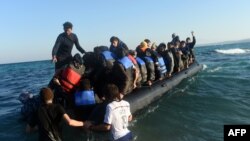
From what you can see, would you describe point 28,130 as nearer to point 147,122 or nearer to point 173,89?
point 147,122

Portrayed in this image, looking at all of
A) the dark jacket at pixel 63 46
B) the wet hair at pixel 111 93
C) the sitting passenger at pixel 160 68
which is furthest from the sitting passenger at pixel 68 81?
the sitting passenger at pixel 160 68

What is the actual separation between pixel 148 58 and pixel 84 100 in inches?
145

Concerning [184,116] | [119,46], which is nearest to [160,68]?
[184,116]

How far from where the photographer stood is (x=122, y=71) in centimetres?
791

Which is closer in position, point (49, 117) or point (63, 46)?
point (49, 117)

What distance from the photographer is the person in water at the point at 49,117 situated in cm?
468

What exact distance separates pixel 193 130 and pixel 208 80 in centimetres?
806

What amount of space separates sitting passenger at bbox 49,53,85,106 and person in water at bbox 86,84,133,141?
118 inches

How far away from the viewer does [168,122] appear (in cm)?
919

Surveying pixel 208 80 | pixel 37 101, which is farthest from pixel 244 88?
pixel 37 101

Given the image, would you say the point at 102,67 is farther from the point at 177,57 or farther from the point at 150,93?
the point at 177,57

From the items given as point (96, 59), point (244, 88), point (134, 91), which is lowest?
point (244, 88)

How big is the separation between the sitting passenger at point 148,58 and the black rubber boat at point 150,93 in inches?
11.3

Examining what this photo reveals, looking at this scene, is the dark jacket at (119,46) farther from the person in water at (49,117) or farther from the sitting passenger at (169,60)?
the person in water at (49,117)
